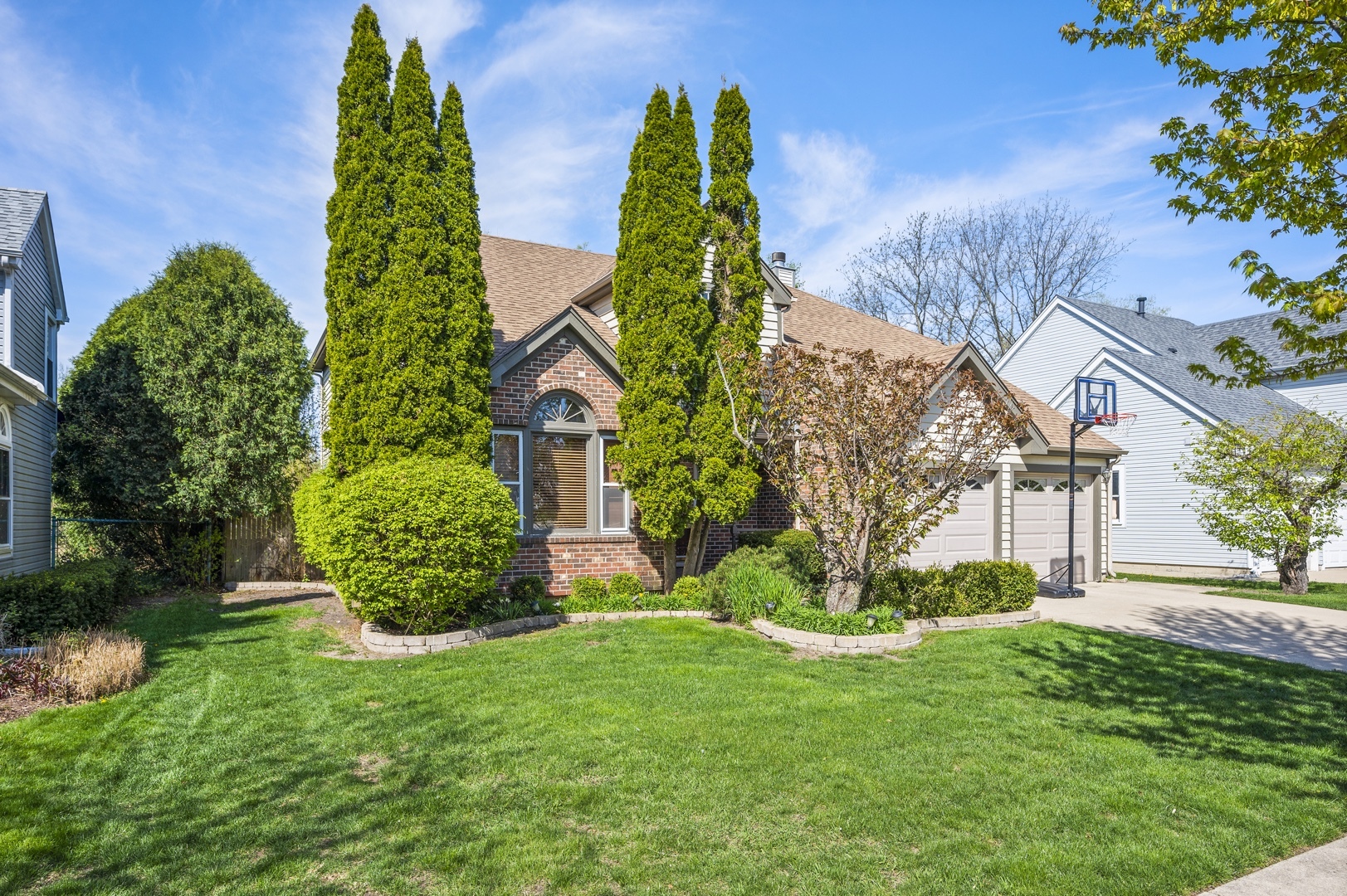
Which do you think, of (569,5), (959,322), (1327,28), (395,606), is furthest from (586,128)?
(959,322)

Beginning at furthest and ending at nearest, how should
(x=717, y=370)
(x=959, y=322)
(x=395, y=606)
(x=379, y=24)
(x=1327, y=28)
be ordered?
(x=959, y=322)
(x=717, y=370)
(x=379, y=24)
(x=395, y=606)
(x=1327, y=28)

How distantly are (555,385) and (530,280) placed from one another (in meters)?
4.60

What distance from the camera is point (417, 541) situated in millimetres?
8477

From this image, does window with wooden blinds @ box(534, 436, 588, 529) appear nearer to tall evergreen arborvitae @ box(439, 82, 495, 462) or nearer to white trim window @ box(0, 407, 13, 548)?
tall evergreen arborvitae @ box(439, 82, 495, 462)

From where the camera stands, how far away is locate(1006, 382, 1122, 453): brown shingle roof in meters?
16.3

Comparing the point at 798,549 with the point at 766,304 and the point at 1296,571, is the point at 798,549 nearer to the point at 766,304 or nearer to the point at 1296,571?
the point at 766,304

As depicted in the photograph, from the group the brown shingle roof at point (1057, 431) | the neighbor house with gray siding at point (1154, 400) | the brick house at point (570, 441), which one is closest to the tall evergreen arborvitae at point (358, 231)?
the brick house at point (570, 441)

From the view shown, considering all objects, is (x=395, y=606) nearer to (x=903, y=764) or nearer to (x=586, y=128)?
(x=903, y=764)

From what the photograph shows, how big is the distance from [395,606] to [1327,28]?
965 cm

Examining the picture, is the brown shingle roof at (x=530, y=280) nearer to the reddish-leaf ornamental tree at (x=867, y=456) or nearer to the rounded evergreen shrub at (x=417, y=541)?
the rounded evergreen shrub at (x=417, y=541)

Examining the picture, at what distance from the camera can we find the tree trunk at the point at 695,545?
12.4 m

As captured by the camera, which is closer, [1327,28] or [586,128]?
[1327,28]

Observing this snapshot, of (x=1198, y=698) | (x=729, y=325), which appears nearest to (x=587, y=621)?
(x=729, y=325)

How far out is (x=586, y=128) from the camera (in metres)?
14.9
